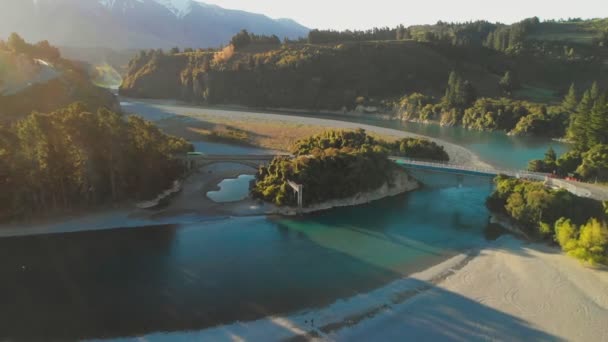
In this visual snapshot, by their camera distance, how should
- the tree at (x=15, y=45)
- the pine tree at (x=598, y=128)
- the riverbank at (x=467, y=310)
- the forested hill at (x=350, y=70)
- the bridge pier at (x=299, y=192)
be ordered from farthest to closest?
the forested hill at (x=350, y=70) → the tree at (x=15, y=45) → the pine tree at (x=598, y=128) → the bridge pier at (x=299, y=192) → the riverbank at (x=467, y=310)

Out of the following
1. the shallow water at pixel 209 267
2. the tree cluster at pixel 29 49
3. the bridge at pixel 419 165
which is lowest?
the shallow water at pixel 209 267

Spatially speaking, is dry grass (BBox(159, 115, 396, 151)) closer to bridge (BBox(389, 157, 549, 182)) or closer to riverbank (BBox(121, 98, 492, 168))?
riverbank (BBox(121, 98, 492, 168))

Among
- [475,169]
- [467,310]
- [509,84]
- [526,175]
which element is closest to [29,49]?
[475,169]

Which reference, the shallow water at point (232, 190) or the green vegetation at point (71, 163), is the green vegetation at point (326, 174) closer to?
the shallow water at point (232, 190)

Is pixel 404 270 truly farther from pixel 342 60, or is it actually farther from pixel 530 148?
pixel 342 60

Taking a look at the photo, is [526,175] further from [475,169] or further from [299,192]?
[299,192]

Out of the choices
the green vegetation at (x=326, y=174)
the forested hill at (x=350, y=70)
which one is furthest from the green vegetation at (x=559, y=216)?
the forested hill at (x=350, y=70)

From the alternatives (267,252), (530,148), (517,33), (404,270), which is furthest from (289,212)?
(517,33)
